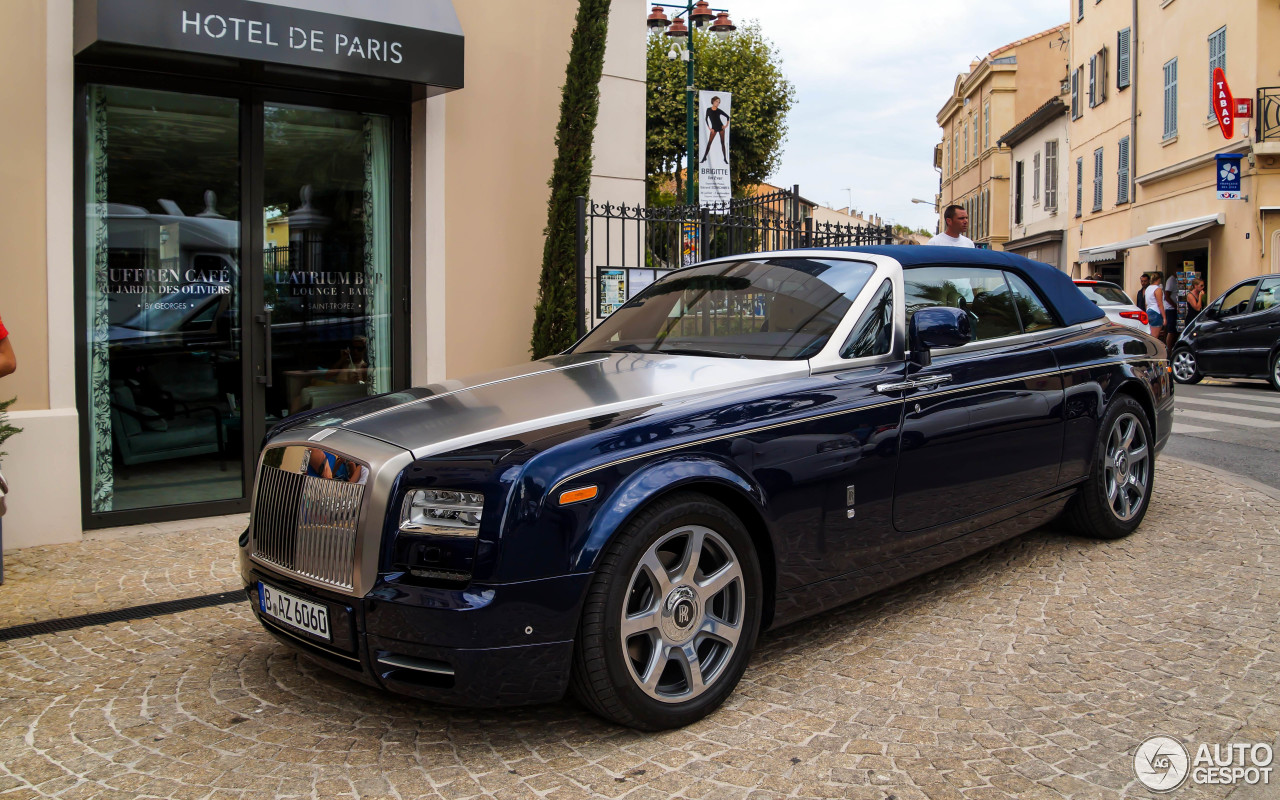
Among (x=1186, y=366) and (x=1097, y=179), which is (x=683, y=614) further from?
(x=1097, y=179)

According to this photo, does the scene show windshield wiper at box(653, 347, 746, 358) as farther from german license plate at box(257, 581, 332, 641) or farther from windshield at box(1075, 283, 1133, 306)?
windshield at box(1075, 283, 1133, 306)

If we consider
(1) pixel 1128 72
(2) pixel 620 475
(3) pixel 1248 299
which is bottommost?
(2) pixel 620 475

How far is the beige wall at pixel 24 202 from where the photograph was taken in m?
5.96

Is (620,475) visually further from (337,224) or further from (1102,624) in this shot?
(337,224)

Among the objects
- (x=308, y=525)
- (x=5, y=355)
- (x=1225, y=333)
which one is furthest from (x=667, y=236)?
(x=1225, y=333)

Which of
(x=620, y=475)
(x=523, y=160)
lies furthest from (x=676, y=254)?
(x=620, y=475)

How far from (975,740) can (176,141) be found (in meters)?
6.19

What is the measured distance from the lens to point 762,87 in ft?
118

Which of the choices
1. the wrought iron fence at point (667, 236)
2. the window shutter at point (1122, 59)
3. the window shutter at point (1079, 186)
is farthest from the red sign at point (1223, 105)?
the wrought iron fence at point (667, 236)

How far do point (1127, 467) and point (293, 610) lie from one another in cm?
455

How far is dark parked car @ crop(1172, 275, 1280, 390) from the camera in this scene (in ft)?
47.8

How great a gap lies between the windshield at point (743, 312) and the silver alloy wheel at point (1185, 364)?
14595 millimetres

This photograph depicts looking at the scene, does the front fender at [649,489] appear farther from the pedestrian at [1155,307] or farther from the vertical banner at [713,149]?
the pedestrian at [1155,307]

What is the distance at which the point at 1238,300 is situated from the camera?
A: 15.3 meters
